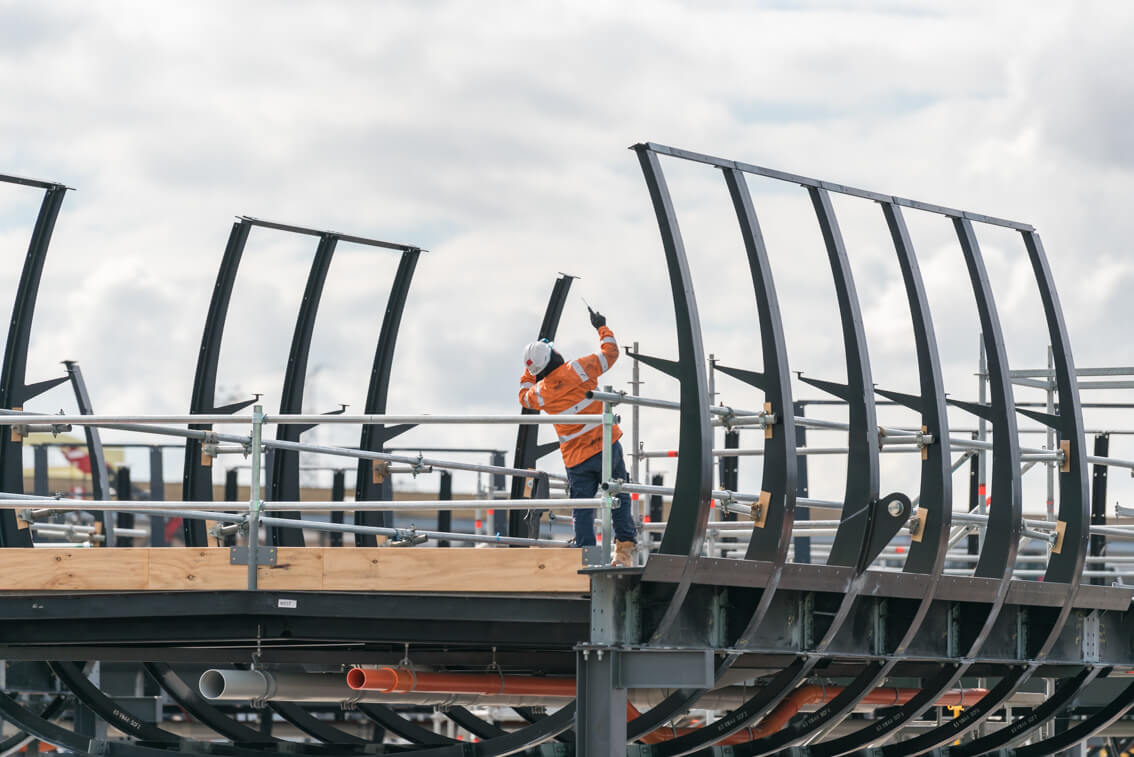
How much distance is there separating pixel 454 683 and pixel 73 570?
2.76m

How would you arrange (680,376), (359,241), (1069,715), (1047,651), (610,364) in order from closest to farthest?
(680,376), (610,364), (1047,651), (359,241), (1069,715)

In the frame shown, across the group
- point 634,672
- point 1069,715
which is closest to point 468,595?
point 634,672

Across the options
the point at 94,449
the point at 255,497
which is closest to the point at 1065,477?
the point at 255,497

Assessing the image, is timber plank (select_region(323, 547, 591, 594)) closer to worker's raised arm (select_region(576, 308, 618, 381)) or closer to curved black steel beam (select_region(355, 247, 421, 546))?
worker's raised arm (select_region(576, 308, 618, 381))

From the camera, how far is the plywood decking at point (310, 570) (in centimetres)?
985

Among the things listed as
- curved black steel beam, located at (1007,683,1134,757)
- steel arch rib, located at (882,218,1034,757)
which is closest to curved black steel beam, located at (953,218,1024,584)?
steel arch rib, located at (882,218,1034,757)

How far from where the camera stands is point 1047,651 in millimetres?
12914

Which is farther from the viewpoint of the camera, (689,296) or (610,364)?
(610,364)

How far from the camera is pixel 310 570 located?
1030 centimetres

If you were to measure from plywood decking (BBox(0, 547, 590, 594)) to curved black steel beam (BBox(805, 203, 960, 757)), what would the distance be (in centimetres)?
284

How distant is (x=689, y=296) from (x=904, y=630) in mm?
3165

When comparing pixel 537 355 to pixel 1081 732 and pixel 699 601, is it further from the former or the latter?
pixel 1081 732

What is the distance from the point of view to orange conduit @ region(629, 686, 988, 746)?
13203 mm

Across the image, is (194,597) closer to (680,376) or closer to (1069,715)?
(680,376)
